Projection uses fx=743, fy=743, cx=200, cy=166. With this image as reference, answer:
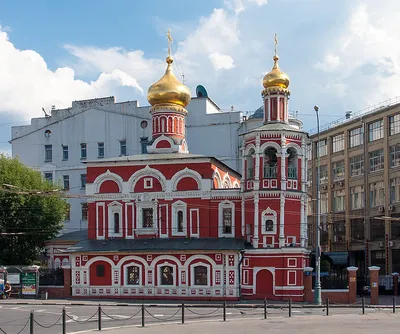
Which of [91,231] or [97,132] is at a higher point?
[97,132]

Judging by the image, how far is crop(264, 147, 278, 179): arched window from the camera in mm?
42094

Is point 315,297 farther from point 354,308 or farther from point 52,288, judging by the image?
point 52,288

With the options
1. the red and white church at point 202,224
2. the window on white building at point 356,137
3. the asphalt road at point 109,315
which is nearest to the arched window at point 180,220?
the red and white church at point 202,224

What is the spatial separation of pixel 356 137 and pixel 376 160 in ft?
12.8

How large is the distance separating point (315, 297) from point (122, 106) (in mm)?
29270

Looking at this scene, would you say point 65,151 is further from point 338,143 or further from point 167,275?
point 167,275

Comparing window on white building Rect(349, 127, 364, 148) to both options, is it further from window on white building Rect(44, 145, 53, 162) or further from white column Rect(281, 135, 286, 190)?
window on white building Rect(44, 145, 53, 162)

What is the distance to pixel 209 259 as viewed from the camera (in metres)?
41.6

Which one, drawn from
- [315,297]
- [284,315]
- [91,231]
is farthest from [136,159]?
[284,315]

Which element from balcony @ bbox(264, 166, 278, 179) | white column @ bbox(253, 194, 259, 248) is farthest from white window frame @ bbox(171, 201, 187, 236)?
balcony @ bbox(264, 166, 278, 179)

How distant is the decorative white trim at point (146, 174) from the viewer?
145ft

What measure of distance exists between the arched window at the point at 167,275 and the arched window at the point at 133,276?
1.46m

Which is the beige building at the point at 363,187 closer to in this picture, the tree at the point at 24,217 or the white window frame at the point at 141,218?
the white window frame at the point at 141,218

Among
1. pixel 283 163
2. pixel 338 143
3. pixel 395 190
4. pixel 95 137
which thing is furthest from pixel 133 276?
pixel 338 143
